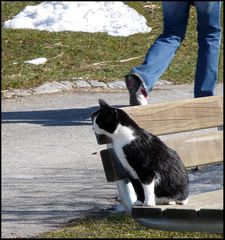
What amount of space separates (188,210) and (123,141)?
452 millimetres

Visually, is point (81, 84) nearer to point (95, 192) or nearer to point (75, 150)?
point (75, 150)

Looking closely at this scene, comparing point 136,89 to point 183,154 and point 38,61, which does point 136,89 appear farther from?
point 38,61

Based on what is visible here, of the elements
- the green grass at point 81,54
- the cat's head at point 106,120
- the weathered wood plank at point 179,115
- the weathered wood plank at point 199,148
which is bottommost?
the green grass at point 81,54

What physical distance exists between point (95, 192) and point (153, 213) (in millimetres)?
2091

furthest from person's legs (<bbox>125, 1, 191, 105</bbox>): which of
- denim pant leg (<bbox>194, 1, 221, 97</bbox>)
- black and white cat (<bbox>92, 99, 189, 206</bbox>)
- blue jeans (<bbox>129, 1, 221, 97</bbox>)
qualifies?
black and white cat (<bbox>92, 99, 189, 206</bbox>)

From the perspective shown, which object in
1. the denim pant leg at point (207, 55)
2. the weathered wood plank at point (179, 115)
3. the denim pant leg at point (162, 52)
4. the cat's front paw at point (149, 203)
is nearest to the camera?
the cat's front paw at point (149, 203)

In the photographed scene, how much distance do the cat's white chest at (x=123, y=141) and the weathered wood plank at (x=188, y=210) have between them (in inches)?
7.6

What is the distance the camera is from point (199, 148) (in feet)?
14.9

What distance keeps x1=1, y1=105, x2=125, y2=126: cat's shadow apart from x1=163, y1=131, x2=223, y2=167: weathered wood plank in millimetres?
4150

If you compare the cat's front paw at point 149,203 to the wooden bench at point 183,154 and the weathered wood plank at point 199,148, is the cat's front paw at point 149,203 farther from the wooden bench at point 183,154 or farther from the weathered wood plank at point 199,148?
the weathered wood plank at point 199,148

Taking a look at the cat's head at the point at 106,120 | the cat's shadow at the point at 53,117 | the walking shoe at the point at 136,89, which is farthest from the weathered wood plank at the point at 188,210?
the cat's shadow at the point at 53,117

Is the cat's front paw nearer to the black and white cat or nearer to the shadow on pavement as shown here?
the black and white cat

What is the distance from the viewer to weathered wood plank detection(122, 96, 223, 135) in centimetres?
428

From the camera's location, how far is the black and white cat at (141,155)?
4.06m
